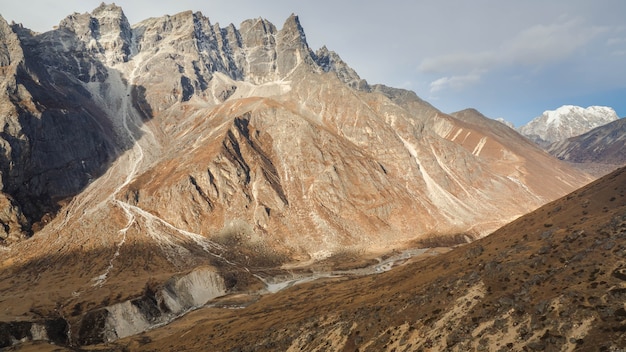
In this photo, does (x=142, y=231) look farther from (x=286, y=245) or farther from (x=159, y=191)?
(x=286, y=245)

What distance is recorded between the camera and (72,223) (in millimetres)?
174875

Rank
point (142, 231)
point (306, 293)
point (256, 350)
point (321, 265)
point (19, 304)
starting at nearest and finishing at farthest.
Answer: point (256, 350) < point (306, 293) < point (19, 304) < point (321, 265) < point (142, 231)

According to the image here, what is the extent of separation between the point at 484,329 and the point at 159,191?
18763 centimetres

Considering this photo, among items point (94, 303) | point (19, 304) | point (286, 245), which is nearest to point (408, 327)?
point (94, 303)

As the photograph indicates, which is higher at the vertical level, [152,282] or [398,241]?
[152,282]

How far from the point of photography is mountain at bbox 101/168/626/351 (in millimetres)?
31125

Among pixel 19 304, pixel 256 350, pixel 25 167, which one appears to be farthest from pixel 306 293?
pixel 25 167

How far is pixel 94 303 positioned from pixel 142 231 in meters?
54.9

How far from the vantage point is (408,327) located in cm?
4284

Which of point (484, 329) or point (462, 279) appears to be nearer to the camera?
point (484, 329)

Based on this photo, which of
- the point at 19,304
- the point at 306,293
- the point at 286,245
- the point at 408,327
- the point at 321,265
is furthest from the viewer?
the point at 286,245

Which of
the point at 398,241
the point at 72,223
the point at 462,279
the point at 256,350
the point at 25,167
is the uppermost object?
the point at 25,167

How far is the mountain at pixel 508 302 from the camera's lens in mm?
31125

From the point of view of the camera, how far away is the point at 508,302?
122 ft
